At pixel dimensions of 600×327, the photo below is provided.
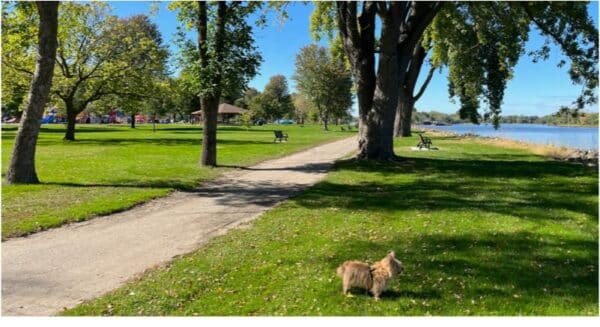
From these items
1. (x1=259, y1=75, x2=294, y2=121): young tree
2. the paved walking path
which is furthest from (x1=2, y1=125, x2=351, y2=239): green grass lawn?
(x1=259, y1=75, x2=294, y2=121): young tree

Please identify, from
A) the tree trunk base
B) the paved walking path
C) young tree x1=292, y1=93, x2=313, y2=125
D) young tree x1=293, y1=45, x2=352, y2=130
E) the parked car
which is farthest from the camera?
the parked car

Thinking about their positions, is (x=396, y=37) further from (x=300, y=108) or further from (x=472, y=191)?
(x=300, y=108)

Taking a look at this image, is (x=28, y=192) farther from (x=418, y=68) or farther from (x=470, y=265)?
(x=418, y=68)

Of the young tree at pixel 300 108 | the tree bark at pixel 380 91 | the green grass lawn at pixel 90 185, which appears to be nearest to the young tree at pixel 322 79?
the young tree at pixel 300 108

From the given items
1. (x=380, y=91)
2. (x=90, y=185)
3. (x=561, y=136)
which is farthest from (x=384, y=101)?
(x=561, y=136)

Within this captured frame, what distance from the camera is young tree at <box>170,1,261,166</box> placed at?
1800 cm

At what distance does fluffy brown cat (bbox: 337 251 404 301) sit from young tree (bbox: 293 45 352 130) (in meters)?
62.0

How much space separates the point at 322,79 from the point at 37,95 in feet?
182

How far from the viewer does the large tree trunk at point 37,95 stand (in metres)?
14.0

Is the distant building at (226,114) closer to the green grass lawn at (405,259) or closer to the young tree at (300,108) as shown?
the young tree at (300,108)

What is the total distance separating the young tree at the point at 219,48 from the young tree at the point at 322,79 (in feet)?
160

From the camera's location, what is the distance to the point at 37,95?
46.7 ft

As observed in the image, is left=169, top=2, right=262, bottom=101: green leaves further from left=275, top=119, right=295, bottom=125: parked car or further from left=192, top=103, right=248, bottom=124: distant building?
left=275, top=119, right=295, bottom=125: parked car

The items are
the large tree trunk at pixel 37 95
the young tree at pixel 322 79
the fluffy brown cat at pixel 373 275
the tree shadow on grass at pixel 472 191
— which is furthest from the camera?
the young tree at pixel 322 79
